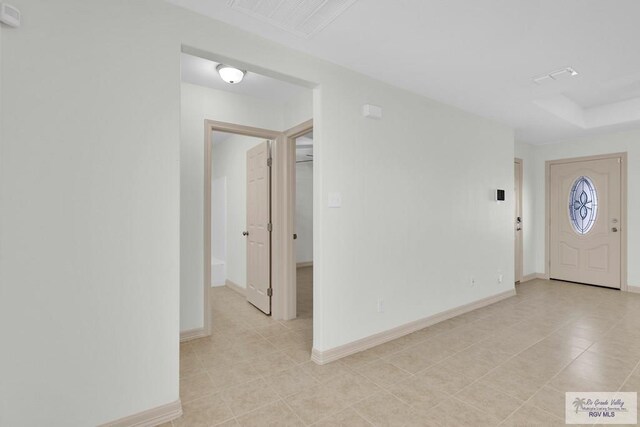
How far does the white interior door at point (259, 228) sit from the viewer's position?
12.2 feet

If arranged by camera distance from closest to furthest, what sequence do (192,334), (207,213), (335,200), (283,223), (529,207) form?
1. (335,200)
2. (192,334)
3. (207,213)
4. (283,223)
5. (529,207)

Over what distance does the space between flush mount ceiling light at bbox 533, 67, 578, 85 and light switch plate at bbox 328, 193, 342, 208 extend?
2.18m

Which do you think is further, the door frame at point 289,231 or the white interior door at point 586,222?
the white interior door at point 586,222

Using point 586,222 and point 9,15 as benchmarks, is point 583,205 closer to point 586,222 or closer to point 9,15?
point 586,222

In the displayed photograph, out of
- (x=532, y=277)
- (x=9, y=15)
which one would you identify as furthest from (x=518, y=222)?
(x=9, y=15)

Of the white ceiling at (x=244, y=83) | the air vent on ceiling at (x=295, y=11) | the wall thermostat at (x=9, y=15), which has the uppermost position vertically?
the white ceiling at (x=244, y=83)

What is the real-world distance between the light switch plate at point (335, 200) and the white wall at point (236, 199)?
2.02 meters

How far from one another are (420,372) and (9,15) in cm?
314

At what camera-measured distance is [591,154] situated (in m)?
5.05

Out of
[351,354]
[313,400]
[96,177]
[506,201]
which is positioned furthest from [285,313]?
[506,201]

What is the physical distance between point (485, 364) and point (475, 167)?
7.81 feet

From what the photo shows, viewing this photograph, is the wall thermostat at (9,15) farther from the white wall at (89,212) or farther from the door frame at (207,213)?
the door frame at (207,213)

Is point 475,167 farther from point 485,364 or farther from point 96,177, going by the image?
point 96,177

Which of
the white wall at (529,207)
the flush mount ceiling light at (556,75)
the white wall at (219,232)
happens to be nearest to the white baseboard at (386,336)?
the white wall at (529,207)
